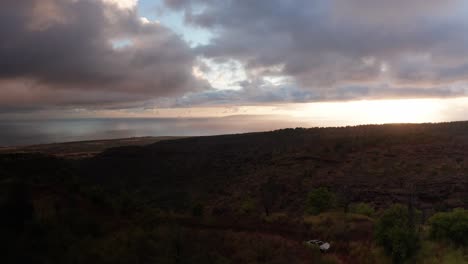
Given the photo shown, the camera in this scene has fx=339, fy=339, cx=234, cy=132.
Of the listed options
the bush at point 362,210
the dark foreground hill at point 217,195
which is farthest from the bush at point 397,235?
the bush at point 362,210

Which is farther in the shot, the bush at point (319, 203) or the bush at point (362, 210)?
the bush at point (319, 203)

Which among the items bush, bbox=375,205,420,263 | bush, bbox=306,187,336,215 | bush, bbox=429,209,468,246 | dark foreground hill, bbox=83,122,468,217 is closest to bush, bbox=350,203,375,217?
bush, bbox=306,187,336,215

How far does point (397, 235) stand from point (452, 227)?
3.74 m

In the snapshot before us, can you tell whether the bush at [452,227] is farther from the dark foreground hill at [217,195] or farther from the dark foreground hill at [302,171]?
the dark foreground hill at [302,171]

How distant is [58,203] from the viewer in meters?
19.1

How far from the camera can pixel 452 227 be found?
57.1ft

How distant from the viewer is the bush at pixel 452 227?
17.2 metres

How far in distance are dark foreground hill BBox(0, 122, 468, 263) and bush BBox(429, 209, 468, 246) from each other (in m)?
2.69

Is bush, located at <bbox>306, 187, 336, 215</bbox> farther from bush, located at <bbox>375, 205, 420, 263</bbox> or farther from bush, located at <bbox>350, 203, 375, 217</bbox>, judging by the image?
bush, located at <bbox>375, 205, 420, 263</bbox>

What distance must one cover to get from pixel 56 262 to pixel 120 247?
253 centimetres

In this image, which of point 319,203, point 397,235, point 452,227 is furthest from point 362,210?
point 397,235

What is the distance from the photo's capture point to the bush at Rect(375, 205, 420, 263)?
15883mm

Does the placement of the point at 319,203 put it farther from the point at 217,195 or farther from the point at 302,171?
the point at 302,171

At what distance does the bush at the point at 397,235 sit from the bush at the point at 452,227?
63.3 inches
